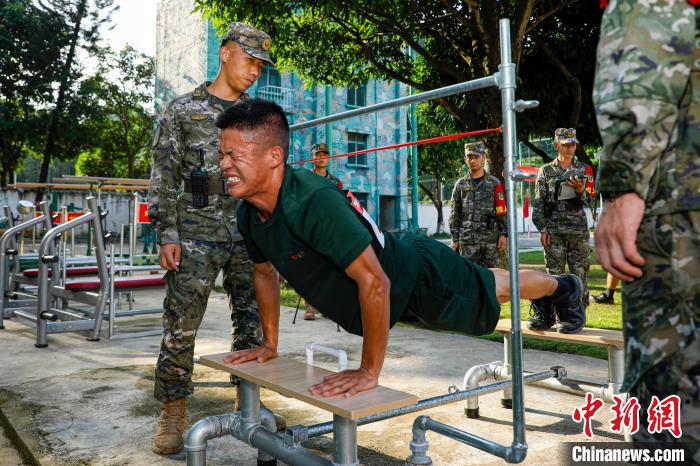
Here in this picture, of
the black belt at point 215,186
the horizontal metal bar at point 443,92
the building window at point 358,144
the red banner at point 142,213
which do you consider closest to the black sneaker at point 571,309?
the horizontal metal bar at point 443,92

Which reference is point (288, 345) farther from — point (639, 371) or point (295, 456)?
point (639, 371)

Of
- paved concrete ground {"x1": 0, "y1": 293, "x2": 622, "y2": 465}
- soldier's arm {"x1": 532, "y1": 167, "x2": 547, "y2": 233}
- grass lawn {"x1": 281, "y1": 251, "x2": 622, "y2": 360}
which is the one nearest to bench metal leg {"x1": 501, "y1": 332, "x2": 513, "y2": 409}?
paved concrete ground {"x1": 0, "y1": 293, "x2": 622, "y2": 465}

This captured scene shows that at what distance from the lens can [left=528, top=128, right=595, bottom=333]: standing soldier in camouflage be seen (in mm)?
6398

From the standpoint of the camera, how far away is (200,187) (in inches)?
113

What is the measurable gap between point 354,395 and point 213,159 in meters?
1.64

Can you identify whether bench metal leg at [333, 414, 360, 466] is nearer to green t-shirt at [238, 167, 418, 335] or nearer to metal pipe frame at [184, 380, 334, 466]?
metal pipe frame at [184, 380, 334, 466]

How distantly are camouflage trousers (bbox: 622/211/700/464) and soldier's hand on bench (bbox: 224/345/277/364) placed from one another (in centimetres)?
141

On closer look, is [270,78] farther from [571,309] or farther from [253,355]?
[253,355]

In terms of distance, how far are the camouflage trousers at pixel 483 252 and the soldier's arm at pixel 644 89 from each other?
5.05 meters

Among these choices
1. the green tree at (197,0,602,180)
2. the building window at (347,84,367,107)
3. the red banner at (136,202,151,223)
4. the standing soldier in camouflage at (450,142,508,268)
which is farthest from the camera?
the building window at (347,84,367,107)

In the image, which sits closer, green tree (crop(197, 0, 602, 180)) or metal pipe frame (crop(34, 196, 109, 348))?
metal pipe frame (crop(34, 196, 109, 348))

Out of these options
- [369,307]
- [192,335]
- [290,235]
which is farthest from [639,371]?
[192,335]

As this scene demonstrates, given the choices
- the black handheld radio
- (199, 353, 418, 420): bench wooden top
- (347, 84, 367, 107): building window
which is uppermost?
(347, 84, 367, 107): building window

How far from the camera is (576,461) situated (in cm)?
198
